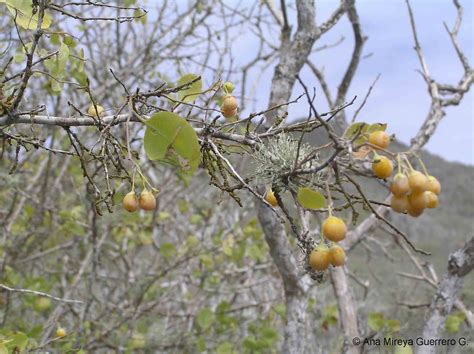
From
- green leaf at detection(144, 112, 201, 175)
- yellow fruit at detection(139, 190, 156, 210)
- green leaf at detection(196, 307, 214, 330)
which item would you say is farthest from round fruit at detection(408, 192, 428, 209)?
green leaf at detection(196, 307, 214, 330)

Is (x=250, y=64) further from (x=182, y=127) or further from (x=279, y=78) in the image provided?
(x=182, y=127)

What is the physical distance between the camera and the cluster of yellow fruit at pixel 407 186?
2.45ft

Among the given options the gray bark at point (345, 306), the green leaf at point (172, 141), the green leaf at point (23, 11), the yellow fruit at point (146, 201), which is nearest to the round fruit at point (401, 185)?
the green leaf at point (172, 141)

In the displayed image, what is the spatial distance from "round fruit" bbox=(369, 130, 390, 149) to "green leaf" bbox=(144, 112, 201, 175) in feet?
0.88

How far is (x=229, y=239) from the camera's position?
136 inches

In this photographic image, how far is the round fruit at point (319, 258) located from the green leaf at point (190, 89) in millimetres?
447

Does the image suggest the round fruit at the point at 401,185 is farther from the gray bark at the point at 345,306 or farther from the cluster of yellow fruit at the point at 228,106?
the gray bark at the point at 345,306

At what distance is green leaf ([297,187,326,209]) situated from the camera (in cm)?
84

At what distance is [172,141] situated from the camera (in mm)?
873

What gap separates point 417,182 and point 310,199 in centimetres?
17

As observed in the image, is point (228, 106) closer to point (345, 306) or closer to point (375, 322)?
point (345, 306)

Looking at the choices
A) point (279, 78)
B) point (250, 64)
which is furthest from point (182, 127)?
point (250, 64)

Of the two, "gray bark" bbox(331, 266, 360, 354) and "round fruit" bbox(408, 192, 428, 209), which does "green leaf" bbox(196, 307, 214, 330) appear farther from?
"round fruit" bbox(408, 192, 428, 209)

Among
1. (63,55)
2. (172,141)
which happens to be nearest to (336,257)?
(172,141)
